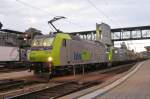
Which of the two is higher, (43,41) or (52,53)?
(43,41)

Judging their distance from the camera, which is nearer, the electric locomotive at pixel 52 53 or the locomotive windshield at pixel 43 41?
the electric locomotive at pixel 52 53

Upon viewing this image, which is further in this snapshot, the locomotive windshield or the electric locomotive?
the locomotive windshield

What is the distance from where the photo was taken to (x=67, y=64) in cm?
2667

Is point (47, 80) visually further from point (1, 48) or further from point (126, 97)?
point (1, 48)

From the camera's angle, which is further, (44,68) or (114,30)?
(114,30)

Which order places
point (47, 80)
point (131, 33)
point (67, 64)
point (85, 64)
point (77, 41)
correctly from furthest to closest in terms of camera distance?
point (131, 33)
point (85, 64)
point (77, 41)
point (67, 64)
point (47, 80)

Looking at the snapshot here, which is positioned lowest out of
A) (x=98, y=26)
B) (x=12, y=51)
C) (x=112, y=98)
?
(x=112, y=98)

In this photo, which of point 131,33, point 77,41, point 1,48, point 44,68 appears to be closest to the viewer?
point 44,68

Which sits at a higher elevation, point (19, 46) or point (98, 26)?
point (98, 26)

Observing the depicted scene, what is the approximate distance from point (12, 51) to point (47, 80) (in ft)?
73.6

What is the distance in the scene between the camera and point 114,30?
108m

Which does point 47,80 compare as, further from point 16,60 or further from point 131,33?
point 131,33

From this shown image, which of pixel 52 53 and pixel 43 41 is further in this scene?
pixel 43 41

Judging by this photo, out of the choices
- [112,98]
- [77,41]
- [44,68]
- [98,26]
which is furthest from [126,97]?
[98,26]
